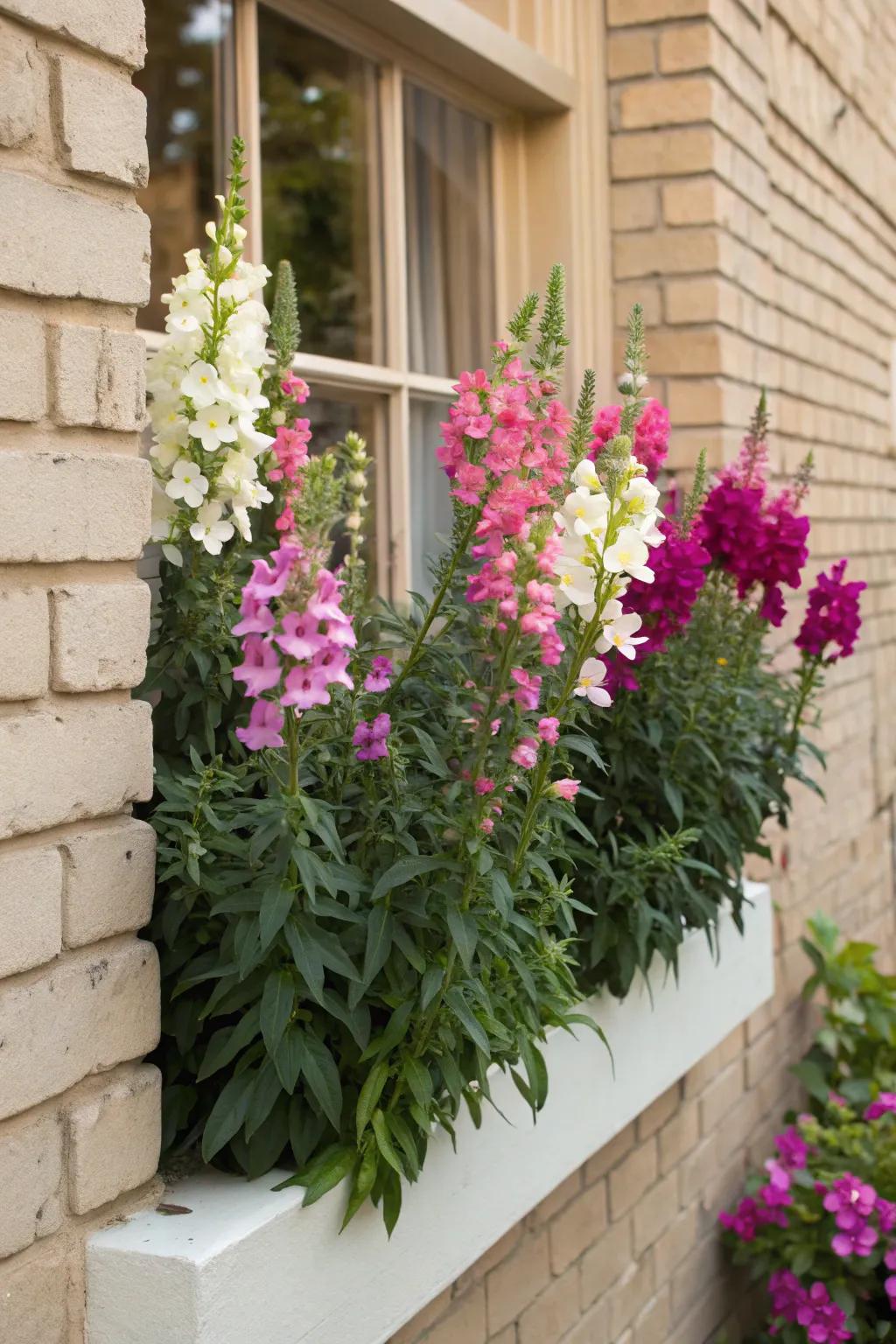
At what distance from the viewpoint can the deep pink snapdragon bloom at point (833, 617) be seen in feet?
8.27

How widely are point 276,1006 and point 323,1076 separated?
0.34 feet

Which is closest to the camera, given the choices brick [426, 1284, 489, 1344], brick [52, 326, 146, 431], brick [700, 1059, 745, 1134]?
brick [52, 326, 146, 431]

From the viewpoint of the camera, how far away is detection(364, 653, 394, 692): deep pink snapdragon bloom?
157cm

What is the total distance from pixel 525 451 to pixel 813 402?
281 centimetres

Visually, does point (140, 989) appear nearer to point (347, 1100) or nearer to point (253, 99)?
point (347, 1100)

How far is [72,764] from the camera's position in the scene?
4.40 feet

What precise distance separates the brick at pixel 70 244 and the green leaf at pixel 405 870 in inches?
24.3

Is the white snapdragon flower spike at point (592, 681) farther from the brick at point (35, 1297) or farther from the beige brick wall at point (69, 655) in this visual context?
the brick at point (35, 1297)

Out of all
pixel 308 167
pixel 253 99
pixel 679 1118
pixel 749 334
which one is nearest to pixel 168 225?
pixel 308 167

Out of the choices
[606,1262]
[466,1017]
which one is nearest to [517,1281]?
[606,1262]

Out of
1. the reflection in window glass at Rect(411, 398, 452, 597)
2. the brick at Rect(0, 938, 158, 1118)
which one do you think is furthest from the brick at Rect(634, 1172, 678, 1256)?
the brick at Rect(0, 938, 158, 1118)

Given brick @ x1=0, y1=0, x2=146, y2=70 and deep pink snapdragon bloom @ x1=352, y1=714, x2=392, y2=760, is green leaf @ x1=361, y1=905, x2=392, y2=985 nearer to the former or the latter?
deep pink snapdragon bloom @ x1=352, y1=714, x2=392, y2=760

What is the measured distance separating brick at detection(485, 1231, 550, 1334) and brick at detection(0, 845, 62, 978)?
4.22ft

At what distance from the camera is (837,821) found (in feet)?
14.2
